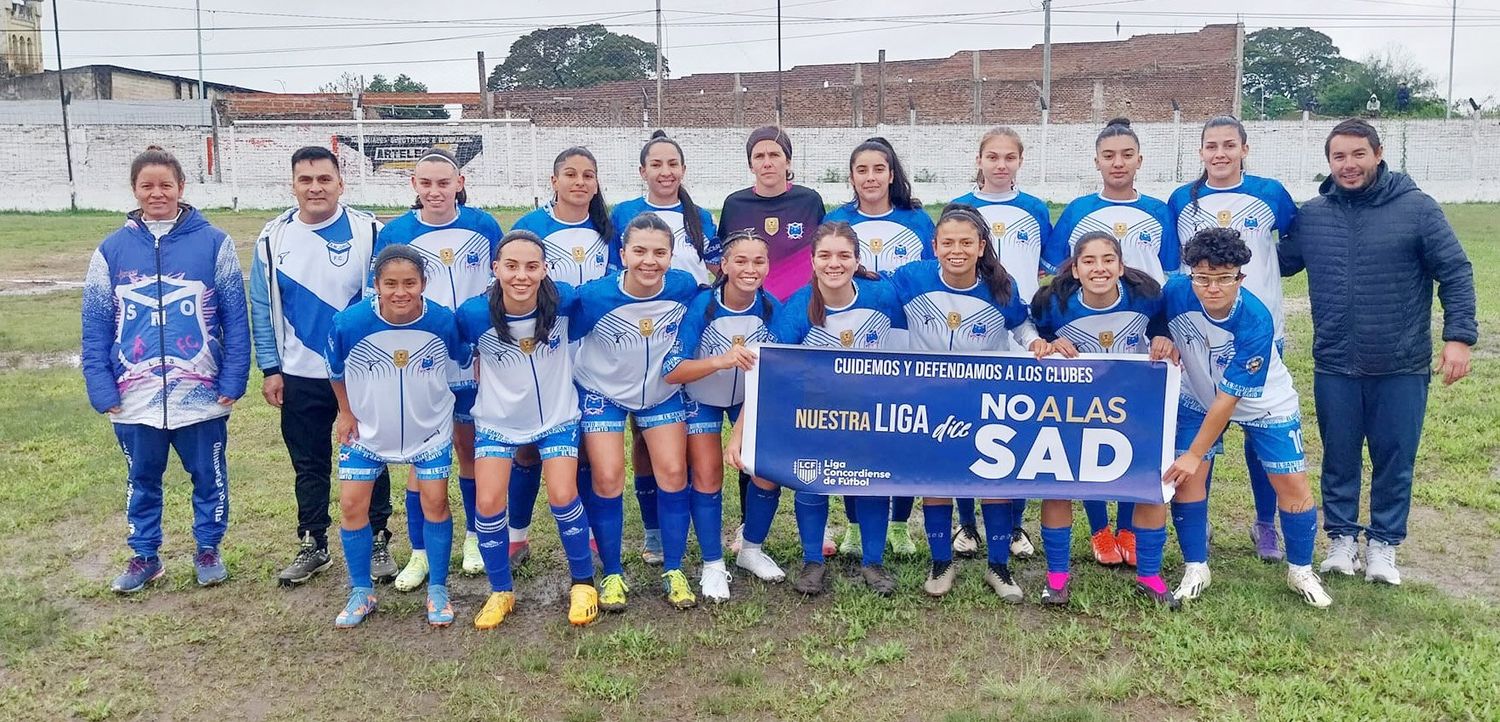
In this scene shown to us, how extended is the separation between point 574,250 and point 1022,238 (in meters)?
2.08

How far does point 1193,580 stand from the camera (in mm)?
4590

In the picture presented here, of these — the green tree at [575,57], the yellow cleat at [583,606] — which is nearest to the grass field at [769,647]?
the yellow cleat at [583,606]

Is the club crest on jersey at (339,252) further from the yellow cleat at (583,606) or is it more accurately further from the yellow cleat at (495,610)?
the yellow cleat at (583,606)

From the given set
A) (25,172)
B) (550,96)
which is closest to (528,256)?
(25,172)

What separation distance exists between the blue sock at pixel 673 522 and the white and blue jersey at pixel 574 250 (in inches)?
40.8

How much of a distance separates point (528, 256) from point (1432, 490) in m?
5.06

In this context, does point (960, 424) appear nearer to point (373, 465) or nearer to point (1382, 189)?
point (1382, 189)

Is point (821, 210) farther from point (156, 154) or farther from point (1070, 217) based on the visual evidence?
point (156, 154)

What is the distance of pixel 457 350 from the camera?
14.8ft

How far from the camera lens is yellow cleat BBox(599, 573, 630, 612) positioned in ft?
15.1

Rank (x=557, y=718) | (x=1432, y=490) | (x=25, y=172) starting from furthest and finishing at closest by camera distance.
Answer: (x=25, y=172) → (x=1432, y=490) → (x=557, y=718)

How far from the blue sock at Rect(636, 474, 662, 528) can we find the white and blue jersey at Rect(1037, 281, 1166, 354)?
77.2 inches

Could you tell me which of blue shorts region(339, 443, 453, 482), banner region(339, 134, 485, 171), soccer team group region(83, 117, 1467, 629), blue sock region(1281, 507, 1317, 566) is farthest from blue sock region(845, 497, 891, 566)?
banner region(339, 134, 485, 171)

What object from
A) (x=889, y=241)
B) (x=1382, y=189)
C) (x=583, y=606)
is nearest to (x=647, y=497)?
(x=583, y=606)
